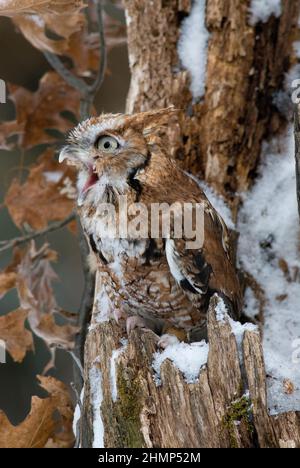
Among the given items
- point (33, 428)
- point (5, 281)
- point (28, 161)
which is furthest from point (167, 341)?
point (28, 161)

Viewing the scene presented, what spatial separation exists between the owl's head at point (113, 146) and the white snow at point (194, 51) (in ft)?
1.84

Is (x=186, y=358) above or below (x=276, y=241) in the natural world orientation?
below

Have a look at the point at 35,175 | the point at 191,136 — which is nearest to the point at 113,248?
the point at 191,136

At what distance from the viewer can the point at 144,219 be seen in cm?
217

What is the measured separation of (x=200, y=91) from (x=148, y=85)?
0.20 m

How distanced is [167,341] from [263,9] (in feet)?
4.46

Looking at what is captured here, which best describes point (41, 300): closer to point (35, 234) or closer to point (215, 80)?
point (35, 234)

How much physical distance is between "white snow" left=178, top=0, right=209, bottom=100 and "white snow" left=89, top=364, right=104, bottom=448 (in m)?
1.23

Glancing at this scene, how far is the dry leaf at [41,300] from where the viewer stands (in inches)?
110

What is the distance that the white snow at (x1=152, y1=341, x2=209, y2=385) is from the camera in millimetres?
1865

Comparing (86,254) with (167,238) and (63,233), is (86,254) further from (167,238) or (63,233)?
(63,233)

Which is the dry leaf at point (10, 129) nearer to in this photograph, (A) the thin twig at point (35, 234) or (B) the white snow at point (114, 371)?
(A) the thin twig at point (35, 234)

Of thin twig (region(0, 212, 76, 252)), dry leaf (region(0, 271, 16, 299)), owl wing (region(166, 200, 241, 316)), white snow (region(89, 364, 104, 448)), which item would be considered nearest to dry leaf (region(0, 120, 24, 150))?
thin twig (region(0, 212, 76, 252))

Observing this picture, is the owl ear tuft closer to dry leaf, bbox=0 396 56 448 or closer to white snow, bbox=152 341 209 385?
white snow, bbox=152 341 209 385
